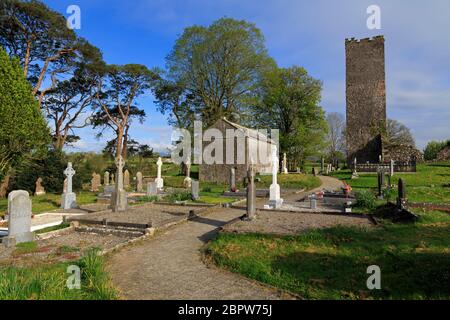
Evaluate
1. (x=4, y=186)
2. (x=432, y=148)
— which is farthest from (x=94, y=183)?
(x=432, y=148)

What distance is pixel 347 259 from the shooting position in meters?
6.42

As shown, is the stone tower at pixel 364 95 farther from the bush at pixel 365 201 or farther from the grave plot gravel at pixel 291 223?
the grave plot gravel at pixel 291 223

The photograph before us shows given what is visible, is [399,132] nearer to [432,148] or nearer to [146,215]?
[432,148]

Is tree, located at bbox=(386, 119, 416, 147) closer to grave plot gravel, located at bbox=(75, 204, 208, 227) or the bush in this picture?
the bush

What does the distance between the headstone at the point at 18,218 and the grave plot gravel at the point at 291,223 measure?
5.94 metres

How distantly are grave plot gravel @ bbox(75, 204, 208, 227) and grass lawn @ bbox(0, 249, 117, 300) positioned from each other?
162 inches

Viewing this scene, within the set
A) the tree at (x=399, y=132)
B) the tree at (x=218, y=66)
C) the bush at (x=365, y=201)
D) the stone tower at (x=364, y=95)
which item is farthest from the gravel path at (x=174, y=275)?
the tree at (x=399, y=132)

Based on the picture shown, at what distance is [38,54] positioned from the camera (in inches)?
961

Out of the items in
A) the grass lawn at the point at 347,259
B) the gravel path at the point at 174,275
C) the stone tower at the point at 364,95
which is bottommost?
the gravel path at the point at 174,275

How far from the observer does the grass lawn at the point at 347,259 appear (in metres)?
5.05

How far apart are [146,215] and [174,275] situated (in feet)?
22.3

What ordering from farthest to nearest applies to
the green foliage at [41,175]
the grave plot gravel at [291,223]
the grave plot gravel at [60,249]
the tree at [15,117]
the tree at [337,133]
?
the tree at [337,133] → the green foliage at [41,175] → the tree at [15,117] → the grave plot gravel at [291,223] → the grave plot gravel at [60,249]

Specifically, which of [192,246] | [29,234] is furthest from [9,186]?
[192,246]
